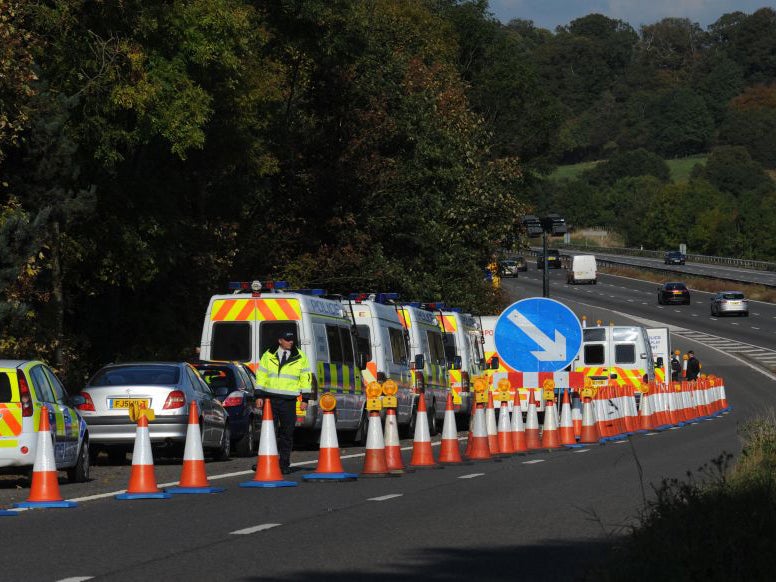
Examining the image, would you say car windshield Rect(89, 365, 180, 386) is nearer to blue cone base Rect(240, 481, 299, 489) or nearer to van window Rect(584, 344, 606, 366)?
blue cone base Rect(240, 481, 299, 489)

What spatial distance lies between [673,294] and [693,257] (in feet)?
155

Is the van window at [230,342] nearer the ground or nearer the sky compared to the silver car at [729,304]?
nearer the ground

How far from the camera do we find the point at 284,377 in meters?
18.1

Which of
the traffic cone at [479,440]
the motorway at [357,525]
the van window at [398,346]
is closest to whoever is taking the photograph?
the motorway at [357,525]

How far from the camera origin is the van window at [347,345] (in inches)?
1040

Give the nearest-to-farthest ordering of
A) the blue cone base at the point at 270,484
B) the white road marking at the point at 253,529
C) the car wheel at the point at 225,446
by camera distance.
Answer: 1. the white road marking at the point at 253,529
2. the blue cone base at the point at 270,484
3. the car wheel at the point at 225,446

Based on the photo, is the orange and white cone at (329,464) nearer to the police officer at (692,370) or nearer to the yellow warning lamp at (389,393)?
the yellow warning lamp at (389,393)

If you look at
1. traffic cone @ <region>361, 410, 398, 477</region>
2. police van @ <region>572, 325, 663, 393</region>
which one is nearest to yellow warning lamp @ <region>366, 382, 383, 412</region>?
traffic cone @ <region>361, 410, 398, 477</region>

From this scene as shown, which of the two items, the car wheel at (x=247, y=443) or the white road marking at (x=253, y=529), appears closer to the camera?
the white road marking at (x=253, y=529)

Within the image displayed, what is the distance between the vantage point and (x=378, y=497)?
586 inches

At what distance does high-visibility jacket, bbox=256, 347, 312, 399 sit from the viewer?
18094 millimetres

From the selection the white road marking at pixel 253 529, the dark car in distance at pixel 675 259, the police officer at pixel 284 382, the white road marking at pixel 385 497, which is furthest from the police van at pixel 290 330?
the dark car in distance at pixel 675 259

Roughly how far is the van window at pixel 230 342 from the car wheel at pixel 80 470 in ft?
22.7

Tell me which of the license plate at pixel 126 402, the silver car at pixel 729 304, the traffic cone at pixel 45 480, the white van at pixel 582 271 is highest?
the white van at pixel 582 271
